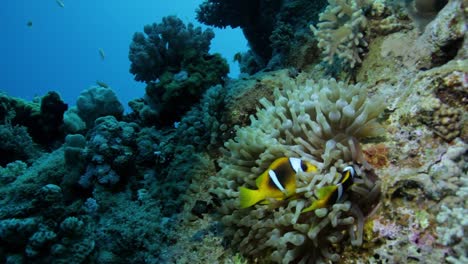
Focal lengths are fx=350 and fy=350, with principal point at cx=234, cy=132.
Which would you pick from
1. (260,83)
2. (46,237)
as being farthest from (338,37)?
(46,237)

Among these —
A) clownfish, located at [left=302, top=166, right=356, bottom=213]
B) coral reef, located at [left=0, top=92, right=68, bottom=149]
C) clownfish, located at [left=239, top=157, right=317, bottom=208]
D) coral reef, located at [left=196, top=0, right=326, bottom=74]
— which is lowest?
clownfish, located at [left=302, top=166, right=356, bottom=213]

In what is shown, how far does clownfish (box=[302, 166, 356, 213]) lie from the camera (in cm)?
203

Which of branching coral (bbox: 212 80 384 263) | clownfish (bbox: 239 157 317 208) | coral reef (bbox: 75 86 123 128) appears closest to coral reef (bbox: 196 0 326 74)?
branching coral (bbox: 212 80 384 263)

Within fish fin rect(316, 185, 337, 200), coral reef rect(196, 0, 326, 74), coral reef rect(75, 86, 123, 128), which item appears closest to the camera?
fish fin rect(316, 185, 337, 200)

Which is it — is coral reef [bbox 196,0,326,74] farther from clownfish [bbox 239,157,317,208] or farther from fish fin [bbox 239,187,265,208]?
fish fin [bbox 239,187,265,208]

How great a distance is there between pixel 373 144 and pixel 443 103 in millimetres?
510

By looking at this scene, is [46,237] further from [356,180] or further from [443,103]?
[443,103]

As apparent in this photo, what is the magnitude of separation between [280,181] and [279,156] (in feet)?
1.15

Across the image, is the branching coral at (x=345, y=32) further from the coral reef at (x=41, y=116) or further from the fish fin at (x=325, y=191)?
the coral reef at (x=41, y=116)

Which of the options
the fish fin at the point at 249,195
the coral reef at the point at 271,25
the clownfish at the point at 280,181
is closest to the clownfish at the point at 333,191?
the clownfish at the point at 280,181

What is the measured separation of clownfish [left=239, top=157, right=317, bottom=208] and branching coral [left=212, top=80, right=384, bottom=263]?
5cm

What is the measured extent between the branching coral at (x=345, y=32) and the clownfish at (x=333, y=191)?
1818 mm

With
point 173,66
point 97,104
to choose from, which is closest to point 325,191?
point 173,66

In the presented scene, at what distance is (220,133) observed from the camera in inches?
163
